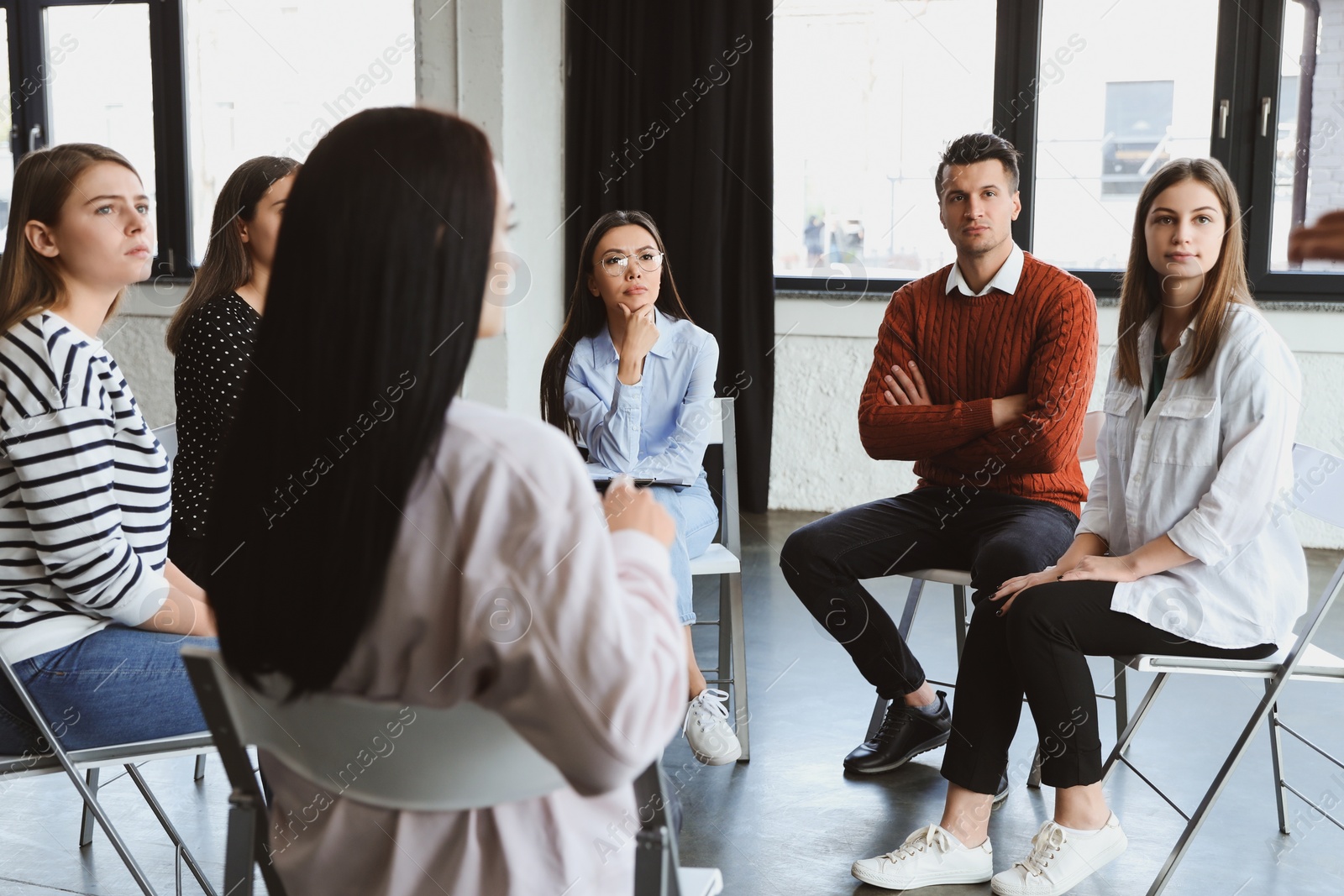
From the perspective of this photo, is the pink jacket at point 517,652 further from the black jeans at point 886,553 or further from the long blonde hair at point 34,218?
the black jeans at point 886,553

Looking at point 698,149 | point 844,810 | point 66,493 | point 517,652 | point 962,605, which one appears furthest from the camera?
point 698,149

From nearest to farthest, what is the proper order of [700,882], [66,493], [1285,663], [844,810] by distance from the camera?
[700,882], [66,493], [1285,663], [844,810]

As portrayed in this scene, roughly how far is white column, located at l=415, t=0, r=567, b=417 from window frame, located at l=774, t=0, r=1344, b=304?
1785 mm

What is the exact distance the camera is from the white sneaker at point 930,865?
1915mm

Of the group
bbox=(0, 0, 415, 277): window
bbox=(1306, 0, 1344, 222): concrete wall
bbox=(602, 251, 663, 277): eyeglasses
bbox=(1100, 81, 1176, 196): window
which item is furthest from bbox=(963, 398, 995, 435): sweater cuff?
bbox=(0, 0, 415, 277): window

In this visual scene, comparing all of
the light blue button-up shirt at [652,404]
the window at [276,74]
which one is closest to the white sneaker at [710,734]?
the light blue button-up shirt at [652,404]

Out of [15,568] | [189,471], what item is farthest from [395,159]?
[189,471]

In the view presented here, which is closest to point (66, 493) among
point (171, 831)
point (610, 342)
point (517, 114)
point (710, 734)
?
point (171, 831)

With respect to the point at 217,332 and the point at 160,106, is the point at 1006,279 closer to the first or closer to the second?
the point at 217,332

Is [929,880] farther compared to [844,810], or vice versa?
[844,810]

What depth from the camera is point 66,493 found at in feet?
4.64

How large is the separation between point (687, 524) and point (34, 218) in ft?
4.30

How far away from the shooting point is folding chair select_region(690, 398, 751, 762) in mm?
2410

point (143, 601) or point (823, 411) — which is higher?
point (143, 601)
